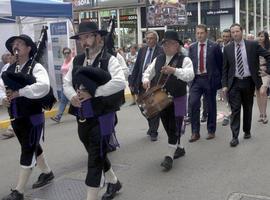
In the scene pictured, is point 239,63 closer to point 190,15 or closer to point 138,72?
point 138,72

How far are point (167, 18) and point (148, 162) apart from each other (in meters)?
12.7

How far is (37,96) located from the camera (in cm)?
514

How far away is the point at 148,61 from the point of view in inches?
328

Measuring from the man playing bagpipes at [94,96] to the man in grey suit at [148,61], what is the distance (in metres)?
3.33

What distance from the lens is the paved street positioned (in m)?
5.49

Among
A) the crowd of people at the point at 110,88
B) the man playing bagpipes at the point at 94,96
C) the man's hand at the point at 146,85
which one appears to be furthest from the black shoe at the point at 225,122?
the man playing bagpipes at the point at 94,96

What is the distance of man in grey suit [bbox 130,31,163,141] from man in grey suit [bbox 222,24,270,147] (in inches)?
48.1

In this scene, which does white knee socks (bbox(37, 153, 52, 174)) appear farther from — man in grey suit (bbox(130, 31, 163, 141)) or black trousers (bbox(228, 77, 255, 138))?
black trousers (bbox(228, 77, 255, 138))

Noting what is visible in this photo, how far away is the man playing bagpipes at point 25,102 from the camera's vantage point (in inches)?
205

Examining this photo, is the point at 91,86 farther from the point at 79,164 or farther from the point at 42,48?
the point at 79,164

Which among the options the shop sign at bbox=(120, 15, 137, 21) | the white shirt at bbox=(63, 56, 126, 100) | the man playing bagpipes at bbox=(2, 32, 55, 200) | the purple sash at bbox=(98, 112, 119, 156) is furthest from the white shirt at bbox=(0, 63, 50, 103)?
the shop sign at bbox=(120, 15, 137, 21)

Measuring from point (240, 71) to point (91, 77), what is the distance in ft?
12.0

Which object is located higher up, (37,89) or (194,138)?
(37,89)

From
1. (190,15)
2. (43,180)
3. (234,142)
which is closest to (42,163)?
(43,180)
